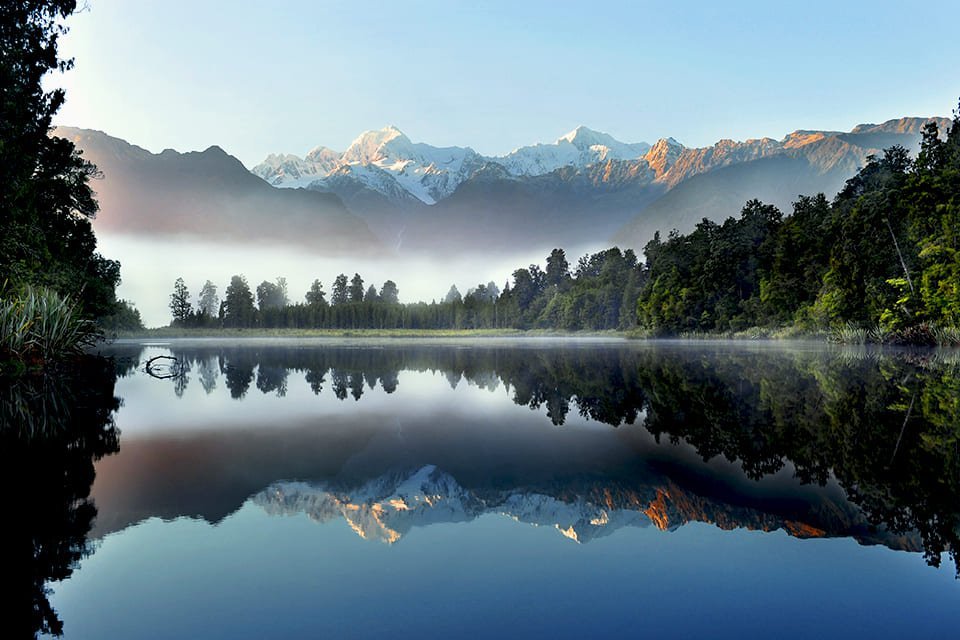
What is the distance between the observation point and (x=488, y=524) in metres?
6.15

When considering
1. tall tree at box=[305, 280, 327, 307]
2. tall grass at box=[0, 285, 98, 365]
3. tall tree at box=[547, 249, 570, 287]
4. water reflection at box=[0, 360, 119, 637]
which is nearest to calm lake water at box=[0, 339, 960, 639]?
water reflection at box=[0, 360, 119, 637]

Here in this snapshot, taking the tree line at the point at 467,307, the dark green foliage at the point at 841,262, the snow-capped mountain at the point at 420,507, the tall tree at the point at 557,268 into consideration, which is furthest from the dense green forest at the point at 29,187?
the tall tree at the point at 557,268

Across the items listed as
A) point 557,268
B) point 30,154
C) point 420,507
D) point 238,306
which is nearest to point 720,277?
point 30,154

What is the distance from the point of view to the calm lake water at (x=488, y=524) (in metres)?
4.12

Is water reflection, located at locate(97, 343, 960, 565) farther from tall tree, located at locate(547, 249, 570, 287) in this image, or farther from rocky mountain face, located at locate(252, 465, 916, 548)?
tall tree, located at locate(547, 249, 570, 287)

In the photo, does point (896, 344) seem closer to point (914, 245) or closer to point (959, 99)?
point (914, 245)

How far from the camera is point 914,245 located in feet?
174

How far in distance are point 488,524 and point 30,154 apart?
99.5 feet

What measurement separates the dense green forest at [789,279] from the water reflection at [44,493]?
49337 millimetres

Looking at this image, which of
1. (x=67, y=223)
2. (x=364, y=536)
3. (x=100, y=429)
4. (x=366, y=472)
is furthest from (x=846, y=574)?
(x=67, y=223)

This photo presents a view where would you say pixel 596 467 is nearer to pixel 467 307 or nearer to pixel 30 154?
pixel 30 154

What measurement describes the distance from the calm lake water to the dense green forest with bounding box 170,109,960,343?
38.0m

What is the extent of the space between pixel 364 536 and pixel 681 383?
16806mm

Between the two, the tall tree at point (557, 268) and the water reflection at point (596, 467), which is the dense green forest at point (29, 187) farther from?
the tall tree at point (557, 268)
